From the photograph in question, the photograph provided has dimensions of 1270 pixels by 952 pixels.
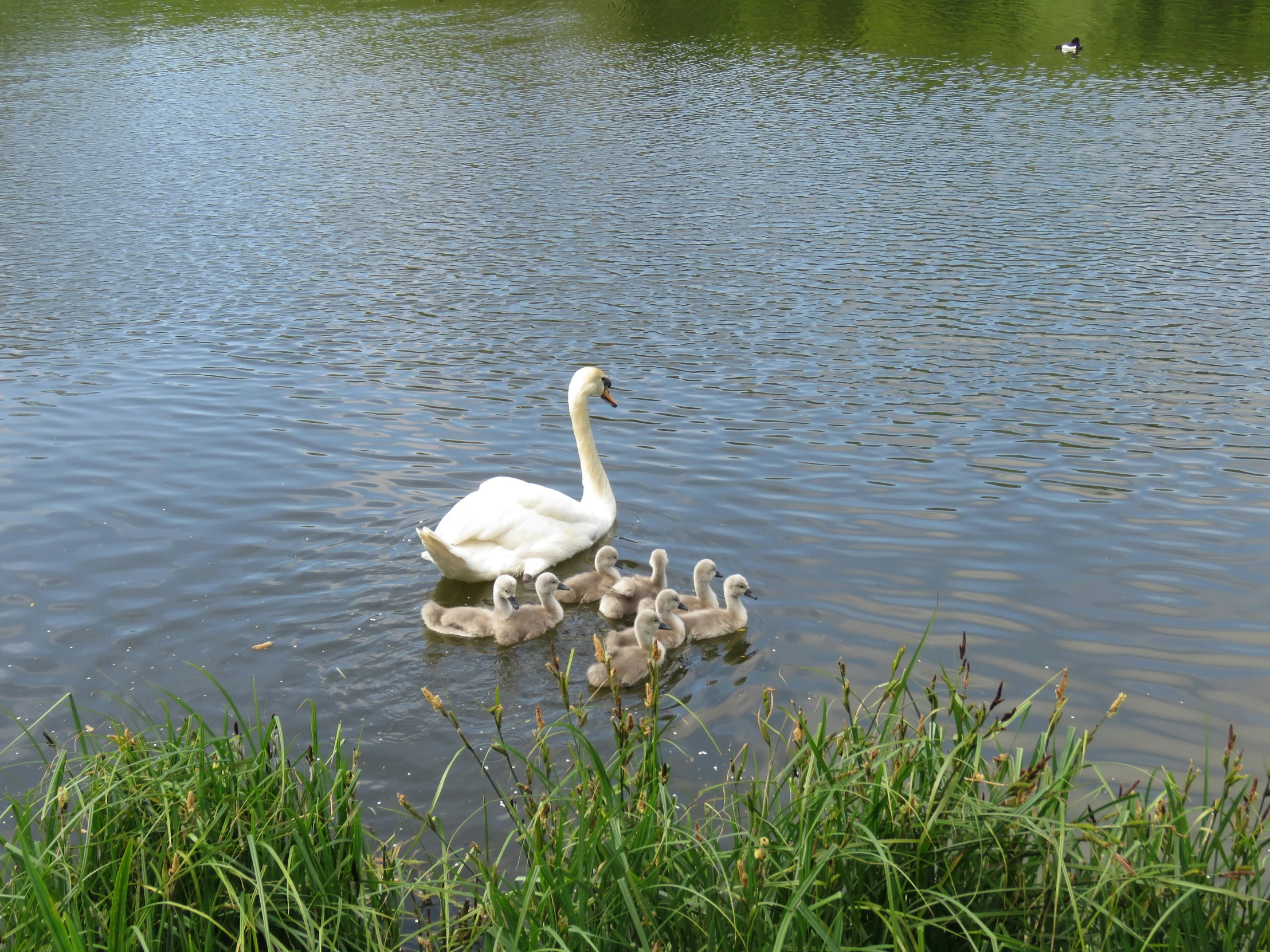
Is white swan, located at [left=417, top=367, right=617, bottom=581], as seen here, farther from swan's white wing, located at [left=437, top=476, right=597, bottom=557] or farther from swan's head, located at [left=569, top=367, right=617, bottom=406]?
swan's head, located at [left=569, top=367, right=617, bottom=406]

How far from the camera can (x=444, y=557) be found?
7715 millimetres

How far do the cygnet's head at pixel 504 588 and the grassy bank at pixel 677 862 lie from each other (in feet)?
9.42

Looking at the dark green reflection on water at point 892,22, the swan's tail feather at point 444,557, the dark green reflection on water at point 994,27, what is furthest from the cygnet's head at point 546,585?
the dark green reflection on water at point 994,27

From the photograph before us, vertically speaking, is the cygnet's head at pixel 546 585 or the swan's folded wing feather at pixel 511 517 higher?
the swan's folded wing feather at pixel 511 517

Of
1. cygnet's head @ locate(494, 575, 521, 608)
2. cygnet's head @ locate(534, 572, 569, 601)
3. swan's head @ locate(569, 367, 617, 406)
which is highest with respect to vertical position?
swan's head @ locate(569, 367, 617, 406)

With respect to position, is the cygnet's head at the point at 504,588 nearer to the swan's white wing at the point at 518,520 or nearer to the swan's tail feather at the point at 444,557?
the swan's tail feather at the point at 444,557

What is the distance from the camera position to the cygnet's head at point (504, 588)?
719 centimetres

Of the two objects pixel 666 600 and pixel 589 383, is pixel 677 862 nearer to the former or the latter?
pixel 666 600

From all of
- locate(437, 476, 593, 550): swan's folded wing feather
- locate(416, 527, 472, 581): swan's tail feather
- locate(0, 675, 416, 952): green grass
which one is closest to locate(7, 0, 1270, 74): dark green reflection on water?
locate(437, 476, 593, 550): swan's folded wing feather

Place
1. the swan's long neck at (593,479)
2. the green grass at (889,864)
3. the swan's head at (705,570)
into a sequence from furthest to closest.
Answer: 1. the swan's long neck at (593,479)
2. the swan's head at (705,570)
3. the green grass at (889,864)

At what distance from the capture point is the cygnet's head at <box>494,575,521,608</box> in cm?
719

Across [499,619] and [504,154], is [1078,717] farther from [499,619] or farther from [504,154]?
[504,154]

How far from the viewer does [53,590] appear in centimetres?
Result: 784

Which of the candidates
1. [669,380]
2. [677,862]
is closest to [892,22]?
[669,380]
